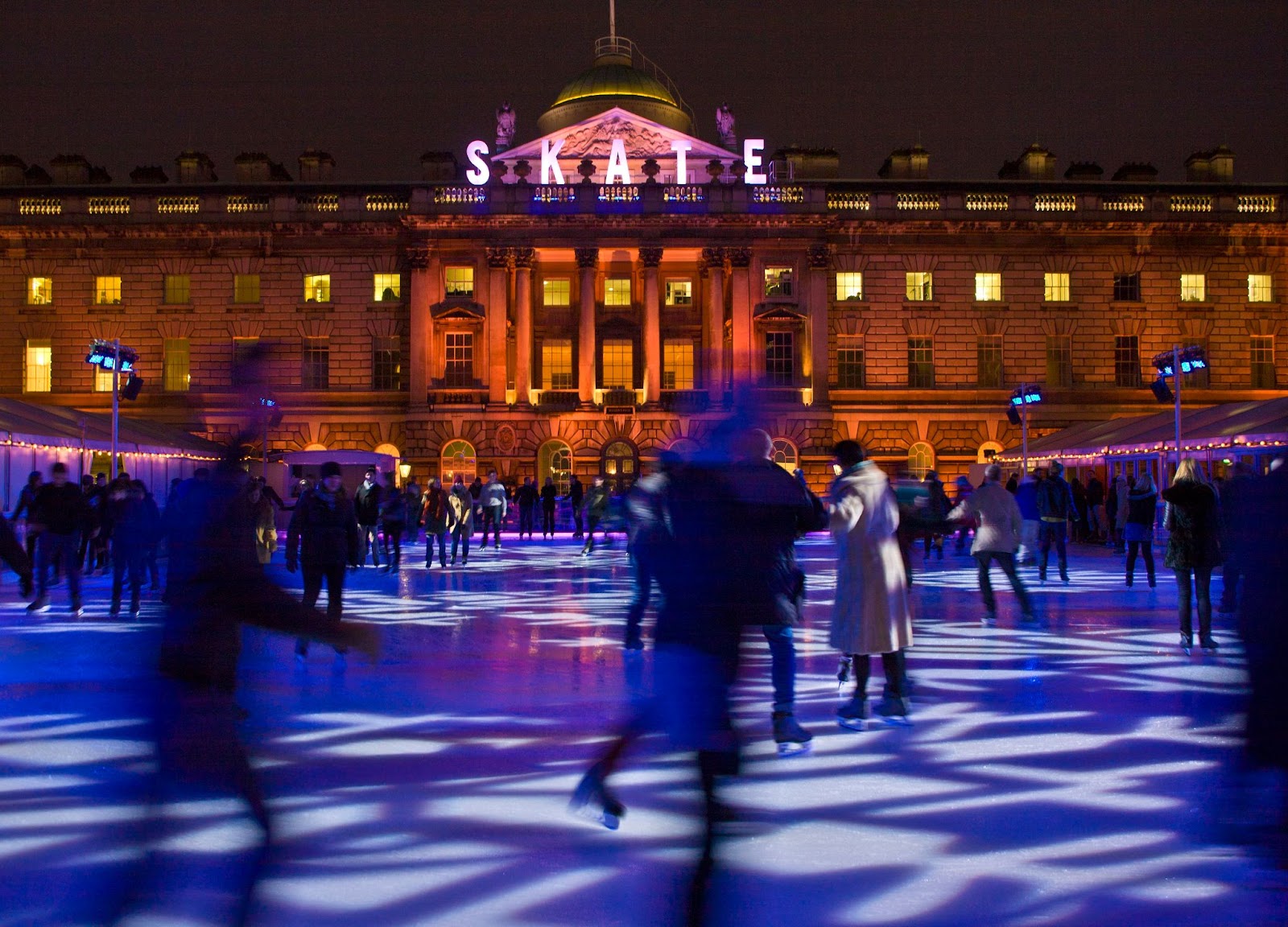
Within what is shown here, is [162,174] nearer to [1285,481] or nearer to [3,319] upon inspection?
[3,319]

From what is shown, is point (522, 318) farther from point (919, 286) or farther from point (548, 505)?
point (919, 286)

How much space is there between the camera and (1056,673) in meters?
9.95

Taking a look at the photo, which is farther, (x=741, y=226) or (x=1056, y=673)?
(x=741, y=226)

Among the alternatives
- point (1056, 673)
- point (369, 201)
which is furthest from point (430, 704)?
point (369, 201)

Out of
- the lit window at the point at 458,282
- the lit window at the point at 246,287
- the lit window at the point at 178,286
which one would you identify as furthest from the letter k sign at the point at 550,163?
the lit window at the point at 178,286

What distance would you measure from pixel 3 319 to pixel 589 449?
83.8ft

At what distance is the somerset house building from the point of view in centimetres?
4875

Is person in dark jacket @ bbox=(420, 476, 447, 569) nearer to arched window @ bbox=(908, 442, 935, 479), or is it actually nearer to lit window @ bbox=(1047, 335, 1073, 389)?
arched window @ bbox=(908, 442, 935, 479)

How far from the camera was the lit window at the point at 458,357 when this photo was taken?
49.0m

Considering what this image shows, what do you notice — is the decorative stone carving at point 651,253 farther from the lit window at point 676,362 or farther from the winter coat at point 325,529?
the winter coat at point 325,529

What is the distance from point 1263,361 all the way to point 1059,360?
28.6 ft

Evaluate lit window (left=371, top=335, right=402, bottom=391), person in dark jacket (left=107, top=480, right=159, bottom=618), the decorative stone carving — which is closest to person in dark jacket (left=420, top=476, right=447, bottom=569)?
person in dark jacket (left=107, top=480, right=159, bottom=618)

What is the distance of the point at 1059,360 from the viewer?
4994 cm

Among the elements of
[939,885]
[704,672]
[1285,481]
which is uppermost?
[1285,481]
